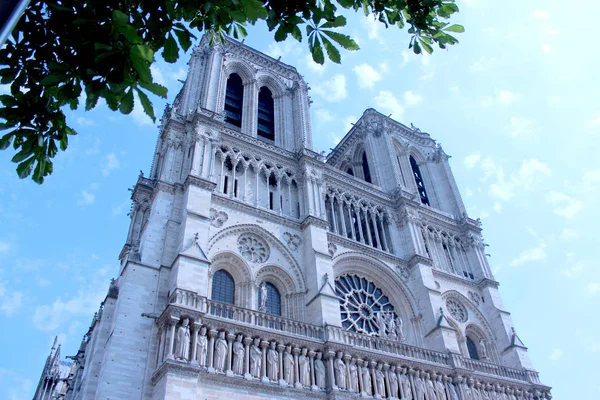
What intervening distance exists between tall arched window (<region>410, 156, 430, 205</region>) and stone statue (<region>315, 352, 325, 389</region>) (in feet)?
56.3

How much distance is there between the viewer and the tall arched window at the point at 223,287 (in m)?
17.8

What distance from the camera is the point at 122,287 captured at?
15492 mm

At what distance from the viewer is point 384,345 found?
1878 cm

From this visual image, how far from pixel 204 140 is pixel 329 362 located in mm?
10663

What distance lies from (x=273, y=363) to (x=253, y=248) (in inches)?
207

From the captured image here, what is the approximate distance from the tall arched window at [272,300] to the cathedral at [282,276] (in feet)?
0.19

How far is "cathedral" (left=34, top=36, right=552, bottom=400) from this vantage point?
14914 millimetres

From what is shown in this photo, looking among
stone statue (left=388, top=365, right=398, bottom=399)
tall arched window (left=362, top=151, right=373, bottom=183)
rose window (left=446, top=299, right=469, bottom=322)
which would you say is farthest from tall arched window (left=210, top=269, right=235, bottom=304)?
tall arched window (left=362, top=151, right=373, bottom=183)

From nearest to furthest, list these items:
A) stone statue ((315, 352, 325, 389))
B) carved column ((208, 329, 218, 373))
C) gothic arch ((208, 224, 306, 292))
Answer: carved column ((208, 329, 218, 373)) < stone statue ((315, 352, 325, 389)) < gothic arch ((208, 224, 306, 292))

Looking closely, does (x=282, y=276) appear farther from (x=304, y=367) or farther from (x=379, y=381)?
(x=379, y=381)

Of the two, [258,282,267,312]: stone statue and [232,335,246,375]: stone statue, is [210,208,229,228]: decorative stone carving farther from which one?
[232,335,246,375]: stone statue

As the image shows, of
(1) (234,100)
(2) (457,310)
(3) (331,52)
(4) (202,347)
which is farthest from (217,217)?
(3) (331,52)

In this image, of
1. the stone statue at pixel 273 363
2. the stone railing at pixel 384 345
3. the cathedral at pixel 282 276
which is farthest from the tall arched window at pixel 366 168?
the stone statue at pixel 273 363

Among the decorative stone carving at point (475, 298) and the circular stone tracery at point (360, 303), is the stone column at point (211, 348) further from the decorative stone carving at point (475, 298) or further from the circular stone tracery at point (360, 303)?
the decorative stone carving at point (475, 298)
